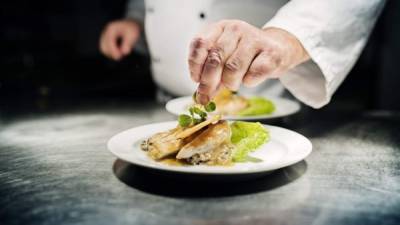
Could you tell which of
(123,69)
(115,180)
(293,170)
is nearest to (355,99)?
(123,69)

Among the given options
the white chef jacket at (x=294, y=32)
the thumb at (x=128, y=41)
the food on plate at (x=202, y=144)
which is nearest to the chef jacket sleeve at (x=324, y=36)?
the white chef jacket at (x=294, y=32)

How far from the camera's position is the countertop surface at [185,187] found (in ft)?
2.91

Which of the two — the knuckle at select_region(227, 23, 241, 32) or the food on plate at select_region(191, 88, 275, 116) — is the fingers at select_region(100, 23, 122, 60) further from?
the knuckle at select_region(227, 23, 241, 32)

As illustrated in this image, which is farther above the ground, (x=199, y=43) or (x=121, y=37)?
(x=199, y=43)

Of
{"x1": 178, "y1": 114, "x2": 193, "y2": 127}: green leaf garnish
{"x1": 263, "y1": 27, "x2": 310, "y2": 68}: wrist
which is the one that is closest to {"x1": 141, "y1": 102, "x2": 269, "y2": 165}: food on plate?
{"x1": 178, "y1": 114, "x2": 193, "y2": 127}: green leaf garnish

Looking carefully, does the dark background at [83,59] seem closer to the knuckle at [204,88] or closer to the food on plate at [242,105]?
the food on plate at [242,105]

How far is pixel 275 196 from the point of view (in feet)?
3.22

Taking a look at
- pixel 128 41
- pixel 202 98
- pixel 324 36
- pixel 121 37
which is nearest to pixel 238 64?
pixel 202 98

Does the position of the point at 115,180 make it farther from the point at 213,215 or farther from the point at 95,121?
the point at 95,121

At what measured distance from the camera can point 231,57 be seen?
1.15 metres

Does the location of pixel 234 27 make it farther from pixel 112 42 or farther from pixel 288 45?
pixel 112 42

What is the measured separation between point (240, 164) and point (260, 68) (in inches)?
9.5

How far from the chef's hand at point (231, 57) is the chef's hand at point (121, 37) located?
1.10 metres

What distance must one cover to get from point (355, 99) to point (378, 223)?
8.72 ft
